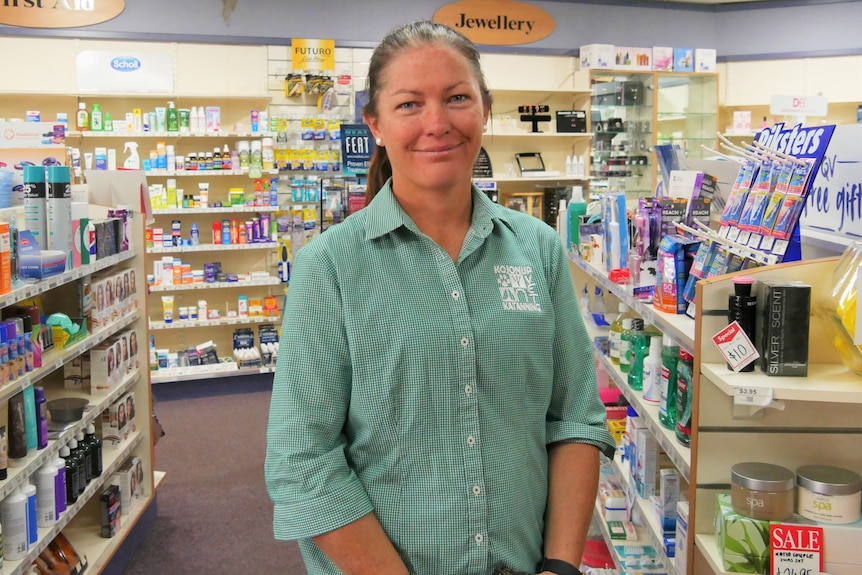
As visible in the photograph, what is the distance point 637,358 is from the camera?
117 inches

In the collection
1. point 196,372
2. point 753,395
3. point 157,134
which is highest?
point 157,134

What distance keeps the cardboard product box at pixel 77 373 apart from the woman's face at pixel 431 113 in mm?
2728

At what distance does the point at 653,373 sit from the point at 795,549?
922 millimetres

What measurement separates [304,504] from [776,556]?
1115 millimetres

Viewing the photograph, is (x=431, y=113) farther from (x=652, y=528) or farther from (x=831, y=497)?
(x=652, y=528)

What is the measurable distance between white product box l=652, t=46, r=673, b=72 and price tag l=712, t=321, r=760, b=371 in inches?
288

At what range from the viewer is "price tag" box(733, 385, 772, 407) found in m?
1.70

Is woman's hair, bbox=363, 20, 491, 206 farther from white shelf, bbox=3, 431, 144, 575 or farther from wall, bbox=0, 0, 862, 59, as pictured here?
wall, bbox=0, 0, 862, 59

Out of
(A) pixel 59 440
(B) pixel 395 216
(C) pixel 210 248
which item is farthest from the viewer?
(C) pixel 210 248

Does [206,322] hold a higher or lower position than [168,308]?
lower

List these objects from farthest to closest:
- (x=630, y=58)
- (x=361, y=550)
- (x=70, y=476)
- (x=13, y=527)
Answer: (x=630, y=58), (x=70, y=476), (x=13, y=527), (x=361, y=550)

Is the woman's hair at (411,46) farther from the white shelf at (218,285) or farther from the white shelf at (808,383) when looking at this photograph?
the white shelf at (218,285)

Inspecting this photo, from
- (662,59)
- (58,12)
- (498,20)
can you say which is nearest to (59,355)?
(58,12)

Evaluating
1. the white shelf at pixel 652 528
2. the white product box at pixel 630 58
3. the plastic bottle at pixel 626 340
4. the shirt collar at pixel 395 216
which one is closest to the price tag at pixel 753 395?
the shirt collar at pixel 395 216
